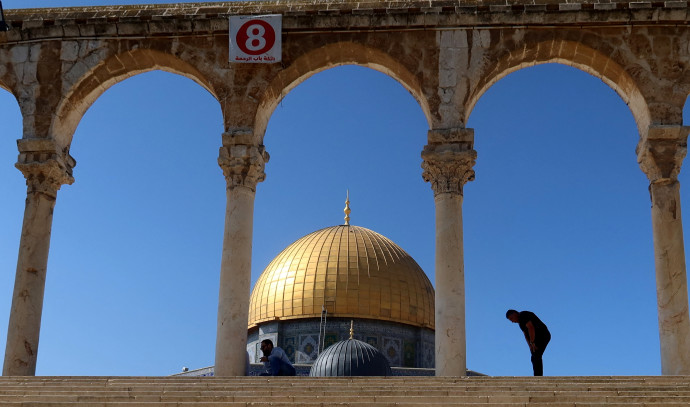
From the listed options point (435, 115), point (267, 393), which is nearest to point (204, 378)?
point (267, 393)

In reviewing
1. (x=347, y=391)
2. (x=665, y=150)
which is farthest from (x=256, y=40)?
(x=347, y=391)

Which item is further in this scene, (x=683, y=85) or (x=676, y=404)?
(x=683, y=85)

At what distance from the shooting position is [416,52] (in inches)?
714

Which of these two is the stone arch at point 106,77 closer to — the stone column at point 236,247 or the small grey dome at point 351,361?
the stone column at point 236,247

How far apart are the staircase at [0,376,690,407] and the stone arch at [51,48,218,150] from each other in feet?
18.7

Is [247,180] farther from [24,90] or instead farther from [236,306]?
[24,90]

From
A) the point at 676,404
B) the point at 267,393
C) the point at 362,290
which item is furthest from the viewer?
the point at 362,290

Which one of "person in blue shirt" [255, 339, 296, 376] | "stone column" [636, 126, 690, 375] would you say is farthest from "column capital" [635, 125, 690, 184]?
"person in blue shirt" [255, 339, 296, 376]

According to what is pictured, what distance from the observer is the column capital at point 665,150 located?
17172mm

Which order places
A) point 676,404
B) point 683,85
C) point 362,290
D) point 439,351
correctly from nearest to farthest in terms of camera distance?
point 676,404 → point 439,351 → point 683,85 → point 362,290

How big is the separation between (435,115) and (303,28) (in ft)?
9.16

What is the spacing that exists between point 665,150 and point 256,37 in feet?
23.4

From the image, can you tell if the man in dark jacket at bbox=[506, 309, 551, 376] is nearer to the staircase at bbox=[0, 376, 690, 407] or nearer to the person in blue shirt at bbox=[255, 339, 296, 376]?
the staircase at bbox=[0, 376, 690, 407]

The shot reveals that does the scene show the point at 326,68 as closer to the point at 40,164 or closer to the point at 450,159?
the point at 450,159
